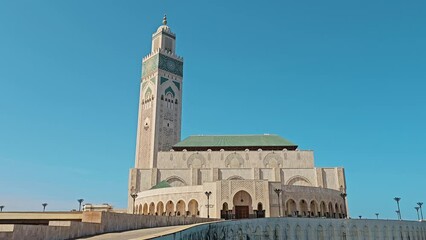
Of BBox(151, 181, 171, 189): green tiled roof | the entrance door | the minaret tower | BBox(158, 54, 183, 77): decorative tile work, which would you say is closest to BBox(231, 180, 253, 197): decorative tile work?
the entrance door

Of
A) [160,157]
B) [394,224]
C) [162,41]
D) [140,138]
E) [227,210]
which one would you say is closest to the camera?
[394,224]

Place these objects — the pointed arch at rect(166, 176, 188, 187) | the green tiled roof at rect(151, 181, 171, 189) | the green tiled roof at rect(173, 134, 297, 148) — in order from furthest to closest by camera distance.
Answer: the green tiled roof at rect(173, 134, 297, 148)
the pointed arch at rect(166, 176, 188, 187)
the green tiled roof at rect(151, 181, 171, 189)

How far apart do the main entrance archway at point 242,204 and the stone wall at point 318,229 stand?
26.9ft

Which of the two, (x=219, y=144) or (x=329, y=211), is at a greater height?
(x=219, y=144)

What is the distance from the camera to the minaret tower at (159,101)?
52.6 metres

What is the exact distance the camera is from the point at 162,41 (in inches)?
2335

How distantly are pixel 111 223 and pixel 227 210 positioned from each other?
2285cm

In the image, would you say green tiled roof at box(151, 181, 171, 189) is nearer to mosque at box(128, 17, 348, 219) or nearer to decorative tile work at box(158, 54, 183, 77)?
mosque at box(128, 17, 348, 219)

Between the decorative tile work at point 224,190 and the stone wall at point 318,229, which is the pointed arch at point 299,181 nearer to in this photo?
the decorative tile work at point 224,190

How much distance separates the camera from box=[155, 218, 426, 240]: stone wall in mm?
19594

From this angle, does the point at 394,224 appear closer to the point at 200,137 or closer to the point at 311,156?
the point at 311,156

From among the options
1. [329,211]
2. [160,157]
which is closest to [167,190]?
[160,157]

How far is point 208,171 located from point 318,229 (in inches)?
693

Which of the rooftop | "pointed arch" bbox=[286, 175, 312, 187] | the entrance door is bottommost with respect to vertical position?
the entrance door
